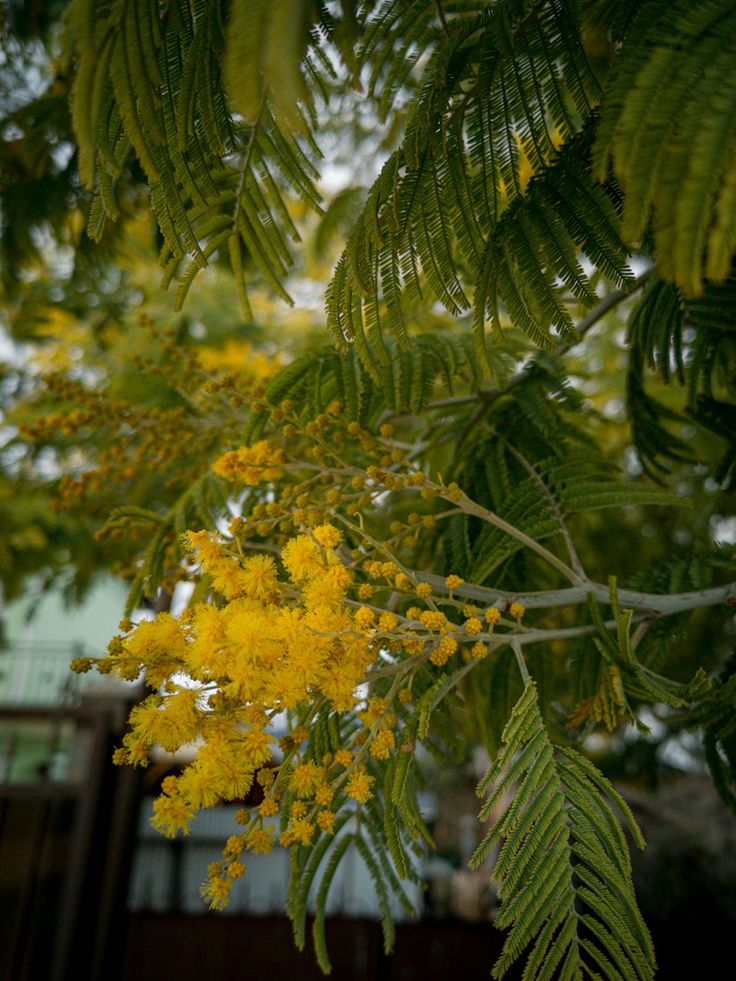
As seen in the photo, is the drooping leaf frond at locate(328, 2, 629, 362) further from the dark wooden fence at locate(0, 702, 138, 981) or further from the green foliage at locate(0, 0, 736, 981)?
the dark wooden fence at locate(0, 702, 138, 981)

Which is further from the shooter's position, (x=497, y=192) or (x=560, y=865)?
(x=497, y=192)

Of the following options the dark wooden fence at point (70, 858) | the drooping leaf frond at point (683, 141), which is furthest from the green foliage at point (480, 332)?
the dark wooden fence at point (70, 858)

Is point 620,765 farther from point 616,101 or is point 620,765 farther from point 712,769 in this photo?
point 616,101

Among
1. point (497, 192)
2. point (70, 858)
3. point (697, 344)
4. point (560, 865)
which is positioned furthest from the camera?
point (70, 858)

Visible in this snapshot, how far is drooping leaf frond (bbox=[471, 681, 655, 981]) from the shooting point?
1.11m

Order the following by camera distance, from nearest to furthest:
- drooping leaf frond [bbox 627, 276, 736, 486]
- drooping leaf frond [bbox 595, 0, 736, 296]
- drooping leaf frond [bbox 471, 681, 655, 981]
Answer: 1. drooping leaf frond [bbox 595, 0, 736, 296]
2. drooping leaf frond [bbox 471, 681, 655, 981]
3. drooping leaf frond [bbox 627, 276, 736, 486]

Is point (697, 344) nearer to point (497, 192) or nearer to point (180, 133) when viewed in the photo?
point (497, 192)

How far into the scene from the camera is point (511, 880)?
113 centimetres

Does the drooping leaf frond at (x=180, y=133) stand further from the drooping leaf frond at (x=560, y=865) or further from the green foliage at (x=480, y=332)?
the drooping leaf frond at (x=560, y=865)

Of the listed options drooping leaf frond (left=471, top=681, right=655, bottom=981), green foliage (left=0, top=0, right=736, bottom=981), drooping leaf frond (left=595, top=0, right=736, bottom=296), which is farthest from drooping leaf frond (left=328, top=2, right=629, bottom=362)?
drooping leaf frond (left=471, top=681, right=655, bottom=981)

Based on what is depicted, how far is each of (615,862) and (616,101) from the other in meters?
1.07

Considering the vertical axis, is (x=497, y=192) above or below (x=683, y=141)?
above

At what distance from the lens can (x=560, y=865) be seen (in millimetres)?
1151

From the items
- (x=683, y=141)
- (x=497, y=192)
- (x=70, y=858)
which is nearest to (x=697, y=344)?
(x=497, y=192)
